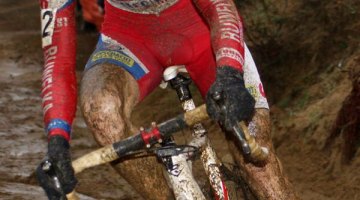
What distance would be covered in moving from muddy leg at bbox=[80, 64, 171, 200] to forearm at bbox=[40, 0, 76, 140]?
8cm

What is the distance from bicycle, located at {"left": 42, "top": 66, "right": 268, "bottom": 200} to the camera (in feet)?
12.1

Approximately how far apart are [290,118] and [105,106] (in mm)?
4391

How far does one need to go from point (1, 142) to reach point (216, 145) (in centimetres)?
211

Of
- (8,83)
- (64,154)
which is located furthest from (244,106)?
(8,83)

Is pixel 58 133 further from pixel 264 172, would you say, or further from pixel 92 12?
pixel 92 12

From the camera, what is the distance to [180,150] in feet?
13.3

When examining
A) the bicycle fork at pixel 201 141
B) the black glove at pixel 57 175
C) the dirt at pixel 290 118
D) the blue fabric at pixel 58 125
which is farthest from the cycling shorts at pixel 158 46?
the dirt at pixel 290 118

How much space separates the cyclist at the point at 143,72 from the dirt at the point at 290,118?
104 inches

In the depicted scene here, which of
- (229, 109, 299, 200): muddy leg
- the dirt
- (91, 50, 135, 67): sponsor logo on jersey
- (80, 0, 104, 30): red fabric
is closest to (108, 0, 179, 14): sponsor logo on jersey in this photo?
(91, 50, 135, 67): sponsor logo on jersey

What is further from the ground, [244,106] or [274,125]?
[274,125]

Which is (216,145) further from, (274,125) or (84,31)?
(84,31)

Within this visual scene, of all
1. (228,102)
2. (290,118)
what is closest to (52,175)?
(228,102)

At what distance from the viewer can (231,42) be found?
4035 millimetres

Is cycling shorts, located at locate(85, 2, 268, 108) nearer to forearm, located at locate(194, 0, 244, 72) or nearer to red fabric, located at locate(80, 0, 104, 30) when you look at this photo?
forearm, located at locate(194, 0, 244, 72)
